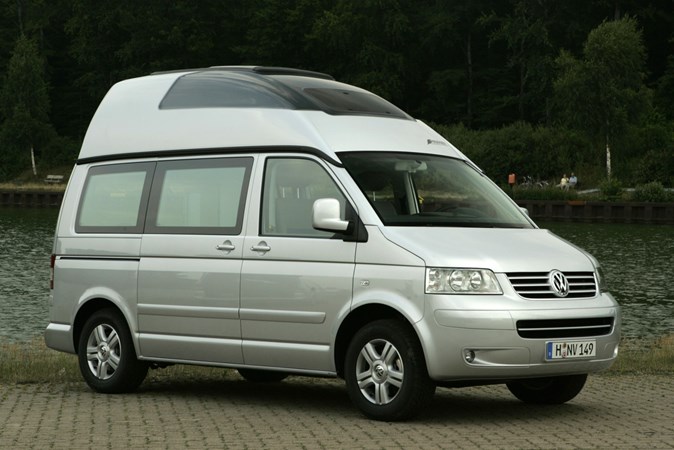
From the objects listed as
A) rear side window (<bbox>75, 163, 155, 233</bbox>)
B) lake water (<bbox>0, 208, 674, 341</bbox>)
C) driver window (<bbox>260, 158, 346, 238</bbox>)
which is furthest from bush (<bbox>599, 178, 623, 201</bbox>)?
driver window (<bbox>260, 158, 346, 238</bbox>)

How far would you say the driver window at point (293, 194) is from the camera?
34.8 ft

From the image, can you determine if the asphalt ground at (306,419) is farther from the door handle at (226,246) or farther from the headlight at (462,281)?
the door handle at (226,246)

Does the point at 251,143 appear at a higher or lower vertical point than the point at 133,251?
higher

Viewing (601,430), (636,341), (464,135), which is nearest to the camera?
(601,430)

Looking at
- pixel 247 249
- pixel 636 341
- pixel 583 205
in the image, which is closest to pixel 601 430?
pixel 247 249

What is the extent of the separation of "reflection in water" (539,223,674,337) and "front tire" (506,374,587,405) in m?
11.8

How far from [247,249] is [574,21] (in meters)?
84.8

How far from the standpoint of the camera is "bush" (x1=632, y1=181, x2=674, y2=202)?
67.9m

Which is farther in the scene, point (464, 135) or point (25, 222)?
point (464, 135)

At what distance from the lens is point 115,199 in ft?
40.6

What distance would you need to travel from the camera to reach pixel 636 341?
61.7 ft

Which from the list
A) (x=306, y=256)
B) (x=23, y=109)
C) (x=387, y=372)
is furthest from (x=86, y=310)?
(x=23, y=109)

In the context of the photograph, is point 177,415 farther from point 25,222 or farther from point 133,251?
point 25,222

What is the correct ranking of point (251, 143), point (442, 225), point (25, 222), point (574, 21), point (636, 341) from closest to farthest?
point (442, 225), point (251, 143), point (636, 341), point (25, 222), point (574, 21)
